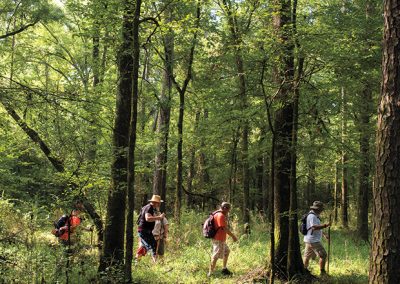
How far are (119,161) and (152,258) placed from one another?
11.2 feet

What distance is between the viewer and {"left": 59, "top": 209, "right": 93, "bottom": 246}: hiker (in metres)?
6.25

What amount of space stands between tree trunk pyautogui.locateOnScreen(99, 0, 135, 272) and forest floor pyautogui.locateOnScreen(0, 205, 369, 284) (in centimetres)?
54

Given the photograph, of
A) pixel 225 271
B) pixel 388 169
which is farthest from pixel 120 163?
pixel 388 169

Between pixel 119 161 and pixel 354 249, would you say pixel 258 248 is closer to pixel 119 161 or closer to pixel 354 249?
pixel 354 249

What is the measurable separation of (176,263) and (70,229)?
3164 millimetres

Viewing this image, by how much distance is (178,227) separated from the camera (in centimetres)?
1188

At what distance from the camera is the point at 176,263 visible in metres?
8.99

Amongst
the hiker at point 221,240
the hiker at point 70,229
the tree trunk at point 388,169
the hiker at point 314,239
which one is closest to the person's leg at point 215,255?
the hiker at point 221,240

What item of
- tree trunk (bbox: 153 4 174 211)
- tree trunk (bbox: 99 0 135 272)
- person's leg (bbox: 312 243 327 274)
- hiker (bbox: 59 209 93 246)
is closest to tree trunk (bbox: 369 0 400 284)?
person's leg (bbox: 312 243 327 274)

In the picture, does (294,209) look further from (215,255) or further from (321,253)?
(215,255)

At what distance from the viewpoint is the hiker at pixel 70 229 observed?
246 inches

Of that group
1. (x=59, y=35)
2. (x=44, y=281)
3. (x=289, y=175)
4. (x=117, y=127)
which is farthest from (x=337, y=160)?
A: (x=59, y=35)

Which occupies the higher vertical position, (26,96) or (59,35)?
(59,35)

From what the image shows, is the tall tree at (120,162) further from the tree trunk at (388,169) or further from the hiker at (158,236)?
the tree trunk at (388,169)
